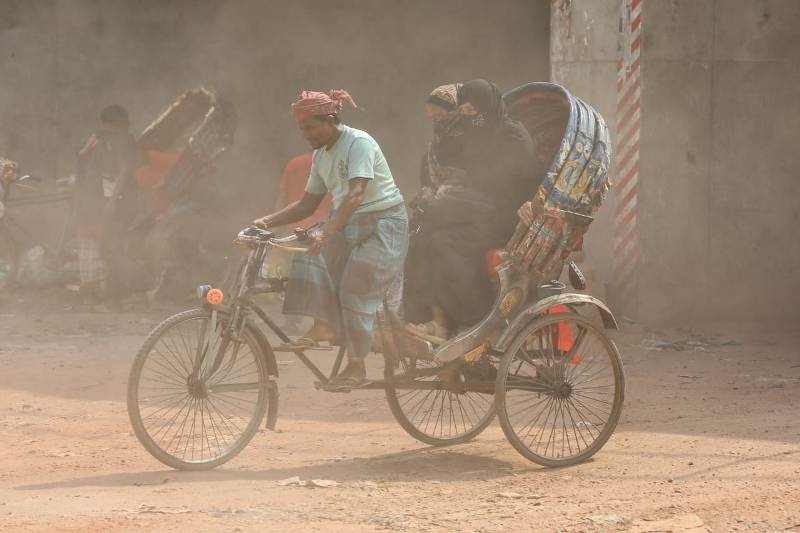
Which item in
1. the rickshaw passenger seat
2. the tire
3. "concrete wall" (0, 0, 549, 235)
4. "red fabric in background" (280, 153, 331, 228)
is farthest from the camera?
"concrete wall" (0, 0, 549, 235)

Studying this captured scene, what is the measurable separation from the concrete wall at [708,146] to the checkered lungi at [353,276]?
599 centimetres

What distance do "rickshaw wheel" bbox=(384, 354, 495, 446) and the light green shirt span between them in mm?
814

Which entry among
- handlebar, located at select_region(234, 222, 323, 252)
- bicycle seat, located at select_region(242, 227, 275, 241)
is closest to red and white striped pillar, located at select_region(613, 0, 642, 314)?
handlebar, located at select_region(234, 222, 323, 252)

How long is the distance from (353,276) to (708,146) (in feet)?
22.0

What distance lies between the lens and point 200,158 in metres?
12.6

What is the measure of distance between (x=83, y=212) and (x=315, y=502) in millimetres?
7414

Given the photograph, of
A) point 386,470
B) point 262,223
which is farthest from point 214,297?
point 386,470

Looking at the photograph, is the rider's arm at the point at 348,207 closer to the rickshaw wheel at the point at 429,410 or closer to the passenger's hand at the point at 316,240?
the passenger's hand at the point at 316,240

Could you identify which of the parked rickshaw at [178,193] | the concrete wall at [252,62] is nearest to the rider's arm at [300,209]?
the parked rickshaw at [178,193]

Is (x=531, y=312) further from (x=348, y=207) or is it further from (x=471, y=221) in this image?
(x=348, y=207)

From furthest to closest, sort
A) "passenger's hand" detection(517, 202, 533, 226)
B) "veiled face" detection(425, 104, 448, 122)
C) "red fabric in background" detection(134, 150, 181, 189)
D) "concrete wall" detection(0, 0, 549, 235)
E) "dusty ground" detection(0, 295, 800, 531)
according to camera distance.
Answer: "concrete wall" detection(0, 0, 549, 235)
"red fabric in background" detection(134, 150, 181, 189)
"veiled face" detection(425, 104, 448, 122)
"passenger's hand" detection(517, 202, 533, 226)
"dusty ground" detection(0, 295, 800, 531)

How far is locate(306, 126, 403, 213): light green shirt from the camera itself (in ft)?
20.3

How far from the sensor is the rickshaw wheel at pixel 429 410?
21.6 ft

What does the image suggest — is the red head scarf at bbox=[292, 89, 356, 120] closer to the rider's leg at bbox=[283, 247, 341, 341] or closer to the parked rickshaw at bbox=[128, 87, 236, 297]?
the rider's leg at bbox=[283, 247, 341, 341]
